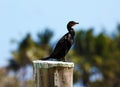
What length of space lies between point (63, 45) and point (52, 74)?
270 centimetres

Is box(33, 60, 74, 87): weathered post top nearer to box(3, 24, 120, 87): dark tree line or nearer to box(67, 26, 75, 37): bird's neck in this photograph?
box(67, 26, 75, 37): bird's neck

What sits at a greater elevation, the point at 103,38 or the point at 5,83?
the point at 103,38

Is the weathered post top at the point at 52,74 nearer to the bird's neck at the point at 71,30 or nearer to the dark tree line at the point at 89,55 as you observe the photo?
the bird's neck at the point at 71,30

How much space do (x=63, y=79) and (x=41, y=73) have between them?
0.20 m

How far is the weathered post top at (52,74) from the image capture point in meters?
5.68

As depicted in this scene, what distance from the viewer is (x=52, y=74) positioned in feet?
18.8

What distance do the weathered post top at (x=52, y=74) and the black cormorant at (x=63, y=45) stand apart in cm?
166

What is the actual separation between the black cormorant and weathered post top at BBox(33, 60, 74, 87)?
1658 mm

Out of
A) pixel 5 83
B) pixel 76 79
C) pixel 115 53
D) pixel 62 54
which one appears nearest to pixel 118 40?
pixel 115 53

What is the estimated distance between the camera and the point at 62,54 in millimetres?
8047

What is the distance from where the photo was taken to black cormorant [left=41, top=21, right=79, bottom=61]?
25.5ft

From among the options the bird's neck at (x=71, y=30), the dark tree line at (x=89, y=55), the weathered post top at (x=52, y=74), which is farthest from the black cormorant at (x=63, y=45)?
the dark tree line at (x=89, y=55)

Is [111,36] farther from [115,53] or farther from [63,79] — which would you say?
[63,79]

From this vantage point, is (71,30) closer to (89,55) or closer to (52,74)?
(52,74)
